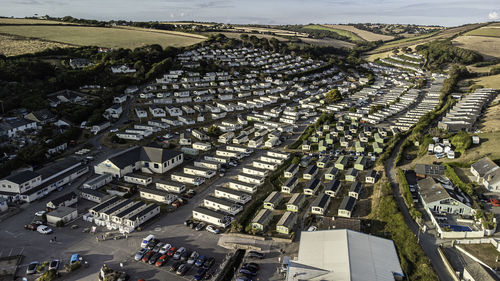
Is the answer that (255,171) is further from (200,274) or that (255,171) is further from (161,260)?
(200,274)

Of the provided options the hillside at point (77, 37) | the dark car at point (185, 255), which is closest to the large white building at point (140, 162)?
the dark car at point (185, 255)

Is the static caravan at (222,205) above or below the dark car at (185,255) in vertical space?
above

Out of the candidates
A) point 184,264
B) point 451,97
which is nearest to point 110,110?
point 184,264

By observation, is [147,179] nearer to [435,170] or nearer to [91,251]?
[91,251]

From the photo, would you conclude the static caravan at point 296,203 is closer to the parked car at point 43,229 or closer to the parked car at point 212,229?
the parked car at point 212,229

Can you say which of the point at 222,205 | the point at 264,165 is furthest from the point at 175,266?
the point at 264,165

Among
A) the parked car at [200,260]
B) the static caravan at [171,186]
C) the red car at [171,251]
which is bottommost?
the red car at [171,251]
